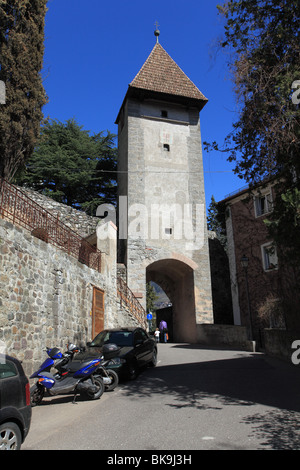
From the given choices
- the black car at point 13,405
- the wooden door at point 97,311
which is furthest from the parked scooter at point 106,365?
the wooden door at point 97,311

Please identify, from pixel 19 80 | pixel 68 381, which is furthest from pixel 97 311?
pixel 19 80

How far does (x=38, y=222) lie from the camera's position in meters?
8.77

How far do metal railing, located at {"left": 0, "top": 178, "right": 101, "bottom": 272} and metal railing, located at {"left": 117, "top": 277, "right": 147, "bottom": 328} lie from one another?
4.09 metres

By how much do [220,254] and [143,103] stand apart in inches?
444

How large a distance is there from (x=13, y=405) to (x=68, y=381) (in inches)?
111

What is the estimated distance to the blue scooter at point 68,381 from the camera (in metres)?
6.00

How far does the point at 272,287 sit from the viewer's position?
1784cm

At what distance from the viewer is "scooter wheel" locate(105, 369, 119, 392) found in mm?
7090

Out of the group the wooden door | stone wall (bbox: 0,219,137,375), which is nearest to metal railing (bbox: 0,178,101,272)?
stone wall (bbox: 0,219,137,375)

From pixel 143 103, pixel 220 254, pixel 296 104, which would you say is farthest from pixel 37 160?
pixel 296 104

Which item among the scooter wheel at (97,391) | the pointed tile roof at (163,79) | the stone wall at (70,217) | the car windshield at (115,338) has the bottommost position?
the scooter wheel at (97,391)

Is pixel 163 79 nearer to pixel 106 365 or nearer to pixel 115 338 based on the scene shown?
pixel 115 338

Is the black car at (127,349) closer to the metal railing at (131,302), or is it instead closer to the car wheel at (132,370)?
the car wheel at (132,370)

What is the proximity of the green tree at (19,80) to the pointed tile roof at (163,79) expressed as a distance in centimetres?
1245
